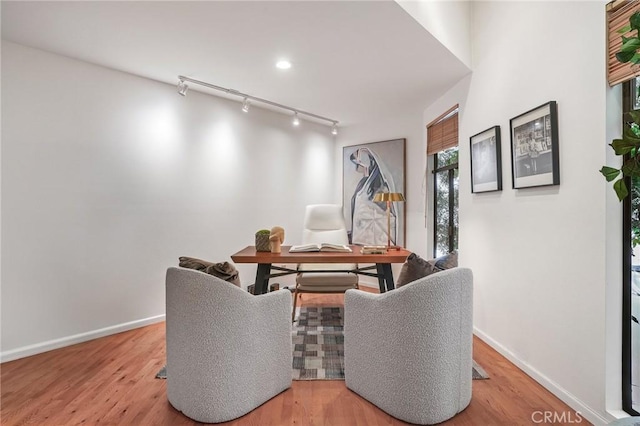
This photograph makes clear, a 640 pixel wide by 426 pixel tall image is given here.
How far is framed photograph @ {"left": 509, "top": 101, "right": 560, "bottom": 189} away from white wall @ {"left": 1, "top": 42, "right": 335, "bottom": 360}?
8.63 ft

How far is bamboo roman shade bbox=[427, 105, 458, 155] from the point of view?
3.04 metres

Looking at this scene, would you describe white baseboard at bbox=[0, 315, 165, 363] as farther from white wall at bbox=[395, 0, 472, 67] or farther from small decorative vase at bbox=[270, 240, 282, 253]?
white wall at bbox=[395, 0, 472, 67]

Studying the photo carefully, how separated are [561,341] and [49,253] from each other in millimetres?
3439

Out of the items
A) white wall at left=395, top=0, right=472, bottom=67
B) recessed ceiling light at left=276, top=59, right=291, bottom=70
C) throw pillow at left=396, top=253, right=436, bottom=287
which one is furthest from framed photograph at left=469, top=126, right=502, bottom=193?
recessed ceiling light at left=276, top=59, right=291, bottom=70

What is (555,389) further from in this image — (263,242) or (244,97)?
(244,97)

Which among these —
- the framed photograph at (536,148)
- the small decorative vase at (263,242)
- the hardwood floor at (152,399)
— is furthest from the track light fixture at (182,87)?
the framed photograph at (536,148)

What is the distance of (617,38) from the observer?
141 cm

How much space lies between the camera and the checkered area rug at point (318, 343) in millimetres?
2001

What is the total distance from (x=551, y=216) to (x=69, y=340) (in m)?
3.47

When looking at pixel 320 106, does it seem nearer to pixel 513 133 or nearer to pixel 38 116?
pixel 513 133

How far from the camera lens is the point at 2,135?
217 centimetres

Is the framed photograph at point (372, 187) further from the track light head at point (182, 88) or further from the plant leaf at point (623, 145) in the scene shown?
the plant leaf at point (623, 145)

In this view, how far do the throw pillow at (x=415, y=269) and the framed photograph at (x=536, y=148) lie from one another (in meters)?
0.88

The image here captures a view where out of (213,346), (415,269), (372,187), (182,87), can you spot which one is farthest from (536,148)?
(182,87)
